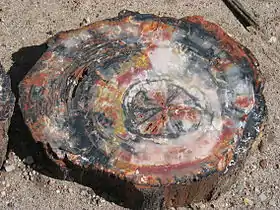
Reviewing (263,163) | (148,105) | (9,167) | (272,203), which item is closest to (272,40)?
(263,163)

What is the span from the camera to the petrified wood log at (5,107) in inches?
199

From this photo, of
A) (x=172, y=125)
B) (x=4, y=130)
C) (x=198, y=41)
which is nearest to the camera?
(x=4, y=130)

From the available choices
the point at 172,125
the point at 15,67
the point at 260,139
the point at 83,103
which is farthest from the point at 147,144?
the point at 15,67

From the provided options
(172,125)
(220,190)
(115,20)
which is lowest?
(220,190)

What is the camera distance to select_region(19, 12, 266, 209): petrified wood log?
17.0ft

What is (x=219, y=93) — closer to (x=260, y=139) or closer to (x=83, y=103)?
(x=260, y=139)

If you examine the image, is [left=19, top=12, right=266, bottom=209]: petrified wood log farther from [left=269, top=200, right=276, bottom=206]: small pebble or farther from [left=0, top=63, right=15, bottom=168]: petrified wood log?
[left=269, top=200, right=276, bottom=206]: small pebble

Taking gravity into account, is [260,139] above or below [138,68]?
below

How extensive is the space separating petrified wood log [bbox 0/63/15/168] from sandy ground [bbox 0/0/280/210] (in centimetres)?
38

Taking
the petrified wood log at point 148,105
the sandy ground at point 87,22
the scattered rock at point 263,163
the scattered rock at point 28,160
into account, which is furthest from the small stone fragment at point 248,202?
the scattered rock at point 28,160

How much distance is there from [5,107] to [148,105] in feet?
3.83

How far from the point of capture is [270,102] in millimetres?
6164

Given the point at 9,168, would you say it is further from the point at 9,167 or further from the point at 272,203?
the point at 272,203

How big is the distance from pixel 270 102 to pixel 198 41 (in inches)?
34.2
